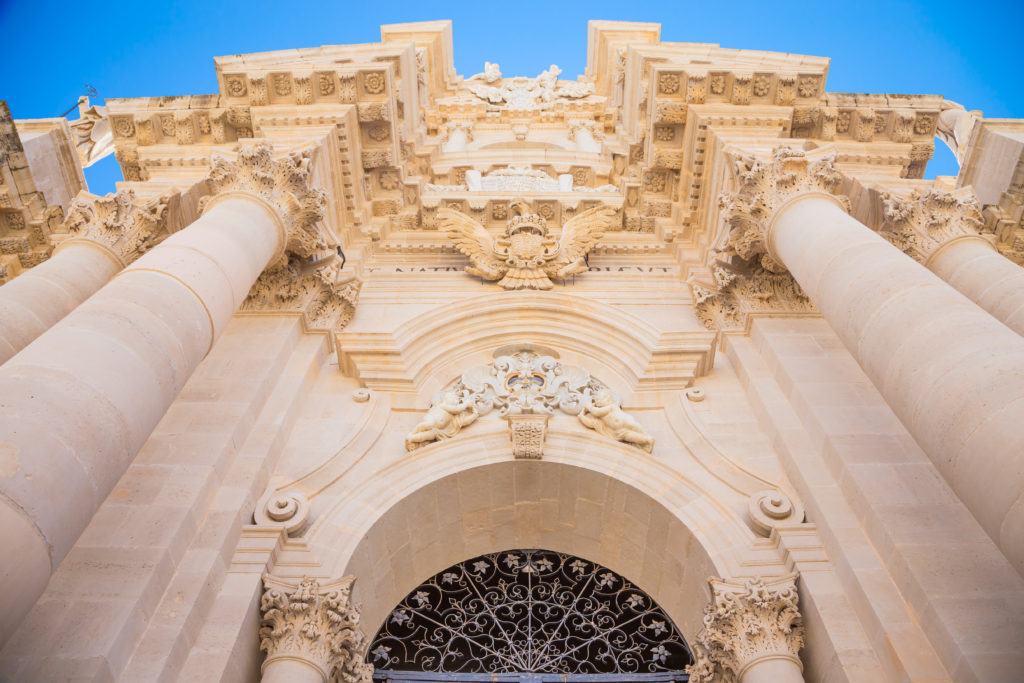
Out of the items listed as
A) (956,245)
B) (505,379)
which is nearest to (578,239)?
(505,379)

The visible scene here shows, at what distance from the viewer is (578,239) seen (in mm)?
13977

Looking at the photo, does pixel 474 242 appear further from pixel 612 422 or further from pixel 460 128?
pixel 460 128

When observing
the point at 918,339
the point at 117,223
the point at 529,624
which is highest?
the point at 117,223

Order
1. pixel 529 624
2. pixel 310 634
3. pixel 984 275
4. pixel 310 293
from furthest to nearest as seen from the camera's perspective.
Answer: pixel 310 293, pixel 984 275, pixel 529 624, pixel 310 634

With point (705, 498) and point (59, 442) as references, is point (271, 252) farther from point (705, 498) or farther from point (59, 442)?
point (705, 498)

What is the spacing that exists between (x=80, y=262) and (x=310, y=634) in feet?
21.5

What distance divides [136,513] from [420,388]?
4.38m

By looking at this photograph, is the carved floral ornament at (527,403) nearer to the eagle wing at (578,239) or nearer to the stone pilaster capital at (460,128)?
the eagle wing at (578,239)

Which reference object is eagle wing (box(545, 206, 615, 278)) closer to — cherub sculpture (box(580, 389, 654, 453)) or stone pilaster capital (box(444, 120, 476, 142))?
cherub sculpture (box(580, 389, 654, 453))

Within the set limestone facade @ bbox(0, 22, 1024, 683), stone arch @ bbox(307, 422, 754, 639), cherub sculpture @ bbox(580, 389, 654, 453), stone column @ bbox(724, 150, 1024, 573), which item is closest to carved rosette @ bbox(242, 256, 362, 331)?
limestone facade @ bbox(0, 22, 1024, 683)

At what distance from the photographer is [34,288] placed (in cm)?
988

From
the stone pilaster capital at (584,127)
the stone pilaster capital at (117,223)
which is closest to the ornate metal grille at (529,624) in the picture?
the stone pilaster capital at (117,223)

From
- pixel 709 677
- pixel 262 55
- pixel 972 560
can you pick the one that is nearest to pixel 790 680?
pixel 709 677

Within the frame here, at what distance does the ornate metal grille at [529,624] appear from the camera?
8.87 meters
